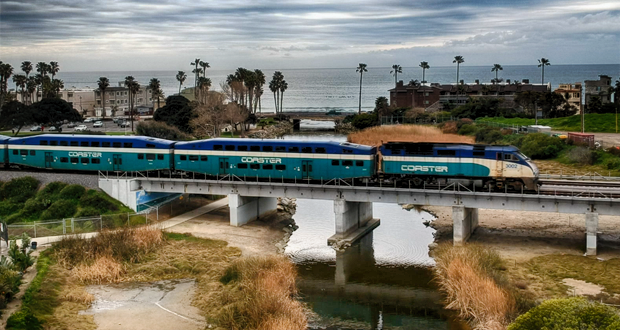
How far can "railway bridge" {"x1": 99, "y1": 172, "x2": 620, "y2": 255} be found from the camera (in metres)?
44.8

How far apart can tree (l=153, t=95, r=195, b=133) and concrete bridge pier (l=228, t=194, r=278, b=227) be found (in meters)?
45.1

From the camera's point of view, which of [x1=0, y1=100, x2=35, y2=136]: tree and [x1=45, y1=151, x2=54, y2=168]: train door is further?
[x1=0, y1=100, x2=35, y2=136]: tree

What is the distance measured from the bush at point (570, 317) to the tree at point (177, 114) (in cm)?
8249

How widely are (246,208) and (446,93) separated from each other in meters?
98.9

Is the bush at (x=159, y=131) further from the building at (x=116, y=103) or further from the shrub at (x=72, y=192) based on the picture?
the building at (x=116, y=103)

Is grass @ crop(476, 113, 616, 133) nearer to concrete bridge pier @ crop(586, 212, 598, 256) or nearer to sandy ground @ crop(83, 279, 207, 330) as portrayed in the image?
concrete bridge pier @ crop(586, 212, 598, 256)

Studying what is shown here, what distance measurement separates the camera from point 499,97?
437 ft

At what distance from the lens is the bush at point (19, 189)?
2218 inches

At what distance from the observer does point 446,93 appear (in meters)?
145

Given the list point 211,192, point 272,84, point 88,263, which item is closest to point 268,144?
point 211,192

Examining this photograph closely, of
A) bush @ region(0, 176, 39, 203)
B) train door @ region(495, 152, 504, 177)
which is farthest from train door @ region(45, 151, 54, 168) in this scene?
train door @ region(495, 152, 504, 177)

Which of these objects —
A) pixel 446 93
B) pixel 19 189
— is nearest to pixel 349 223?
pixel 19 189

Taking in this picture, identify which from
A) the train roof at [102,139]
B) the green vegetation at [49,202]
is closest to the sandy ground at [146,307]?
the green vegetation at [49,202]

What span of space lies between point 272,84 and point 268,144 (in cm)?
10342
